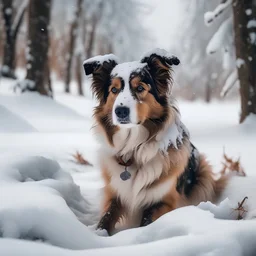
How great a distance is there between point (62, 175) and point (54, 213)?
66.6 inches

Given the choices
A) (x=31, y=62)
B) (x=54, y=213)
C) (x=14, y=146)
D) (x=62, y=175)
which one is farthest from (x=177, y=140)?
(x=31, y=62)

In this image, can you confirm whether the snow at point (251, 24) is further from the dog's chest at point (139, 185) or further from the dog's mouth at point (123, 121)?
the dog's mouth at point (123, 121)

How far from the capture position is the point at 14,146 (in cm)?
510

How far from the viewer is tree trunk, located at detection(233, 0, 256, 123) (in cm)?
779

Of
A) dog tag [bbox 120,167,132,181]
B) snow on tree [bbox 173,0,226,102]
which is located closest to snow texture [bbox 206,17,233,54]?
dog tag [bbox 120,167,132,181]

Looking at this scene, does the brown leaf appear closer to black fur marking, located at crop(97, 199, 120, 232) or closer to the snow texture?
black fur marking, located at crop(97, 199, 120, 232)

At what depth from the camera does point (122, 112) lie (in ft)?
11.0

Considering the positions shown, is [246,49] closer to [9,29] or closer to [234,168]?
[234,168]

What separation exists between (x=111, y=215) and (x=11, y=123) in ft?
12.4

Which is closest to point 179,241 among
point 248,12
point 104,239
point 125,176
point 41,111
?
point 104,239

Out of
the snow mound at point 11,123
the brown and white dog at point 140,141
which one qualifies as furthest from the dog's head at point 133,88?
the snow mound at point 11,123

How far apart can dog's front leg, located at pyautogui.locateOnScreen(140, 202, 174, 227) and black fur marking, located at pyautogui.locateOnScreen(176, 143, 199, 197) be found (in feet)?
0.88

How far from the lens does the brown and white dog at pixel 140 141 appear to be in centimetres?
355

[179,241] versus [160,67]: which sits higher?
[160,67]
